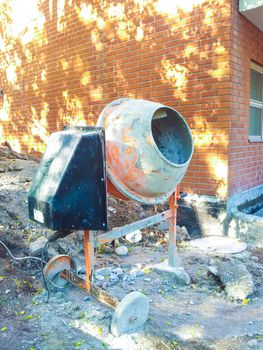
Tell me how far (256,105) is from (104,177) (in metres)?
4.46

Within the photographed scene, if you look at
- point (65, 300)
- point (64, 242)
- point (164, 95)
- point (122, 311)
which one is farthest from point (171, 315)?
point (164, 95)

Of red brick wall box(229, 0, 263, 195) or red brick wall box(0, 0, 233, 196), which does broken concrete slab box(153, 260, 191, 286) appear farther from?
red brick wall box(229, 0, 263, 195)

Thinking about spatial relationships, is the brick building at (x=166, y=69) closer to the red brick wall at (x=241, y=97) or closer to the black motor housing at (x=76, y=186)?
the red brick wall at (x=241, y=97)

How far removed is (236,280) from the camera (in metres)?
3.36

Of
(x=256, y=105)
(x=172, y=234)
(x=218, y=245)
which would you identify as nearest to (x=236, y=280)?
(x=172, y=234)

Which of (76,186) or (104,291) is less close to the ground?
(76,186)

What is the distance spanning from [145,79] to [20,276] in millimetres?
3671

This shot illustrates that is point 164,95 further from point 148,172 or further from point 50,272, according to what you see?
point 50,272

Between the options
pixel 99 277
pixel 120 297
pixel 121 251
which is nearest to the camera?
pixel 120 297

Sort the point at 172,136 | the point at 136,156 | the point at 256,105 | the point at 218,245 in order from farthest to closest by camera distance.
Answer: the point at 256,105
the point at 218,245
the point at 172,136
the point at 136,156

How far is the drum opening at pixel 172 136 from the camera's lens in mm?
3197

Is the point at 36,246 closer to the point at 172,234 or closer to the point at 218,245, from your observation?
the point at 172,234

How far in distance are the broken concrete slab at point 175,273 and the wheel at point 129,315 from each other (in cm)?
98

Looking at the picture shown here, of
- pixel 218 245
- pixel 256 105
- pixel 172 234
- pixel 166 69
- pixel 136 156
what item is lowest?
pixel 218 245
